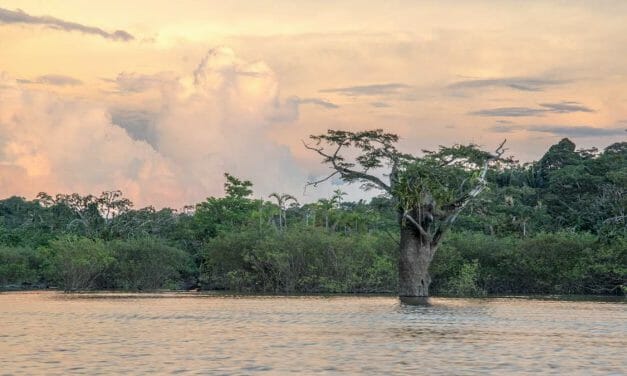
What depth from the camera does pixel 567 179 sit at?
100312 mm

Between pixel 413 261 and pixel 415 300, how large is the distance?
526 cm

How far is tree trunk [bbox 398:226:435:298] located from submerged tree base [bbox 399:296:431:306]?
85 centimetres

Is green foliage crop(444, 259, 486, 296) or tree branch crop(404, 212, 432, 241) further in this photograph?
green foliage crop(444, 259, 486, 296)

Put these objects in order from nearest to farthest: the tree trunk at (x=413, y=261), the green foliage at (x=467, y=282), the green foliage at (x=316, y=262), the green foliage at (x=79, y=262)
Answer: the tree trunk at (x=413, y=261)
the green foliage at (x=467, y=282)
the green foliage at (x=316, y=262)
the green foliage at (x=79, y=262)

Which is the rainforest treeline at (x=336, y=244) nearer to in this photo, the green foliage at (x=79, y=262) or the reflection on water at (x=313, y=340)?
the green foliage at (x=79, y=262)

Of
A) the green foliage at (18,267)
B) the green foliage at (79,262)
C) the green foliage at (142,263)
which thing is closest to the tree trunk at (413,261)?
the green foliage at (142,263)

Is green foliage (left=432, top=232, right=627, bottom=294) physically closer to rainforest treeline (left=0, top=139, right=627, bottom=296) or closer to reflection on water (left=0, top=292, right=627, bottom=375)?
rainforest treeline (left=0, top=139, right=627, bottom=296)

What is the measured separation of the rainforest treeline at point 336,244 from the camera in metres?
73.4

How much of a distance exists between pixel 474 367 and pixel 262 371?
18.5ft

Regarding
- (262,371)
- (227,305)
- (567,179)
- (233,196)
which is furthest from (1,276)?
(262,371)

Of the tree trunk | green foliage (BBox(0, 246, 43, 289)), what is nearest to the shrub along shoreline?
green foliage (BBox(0, 246, 43, 289))

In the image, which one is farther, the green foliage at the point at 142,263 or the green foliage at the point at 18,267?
the green foliage at the point at 18,267

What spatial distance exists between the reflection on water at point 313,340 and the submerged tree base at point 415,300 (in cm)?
513

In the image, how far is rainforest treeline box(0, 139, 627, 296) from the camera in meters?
73.4
